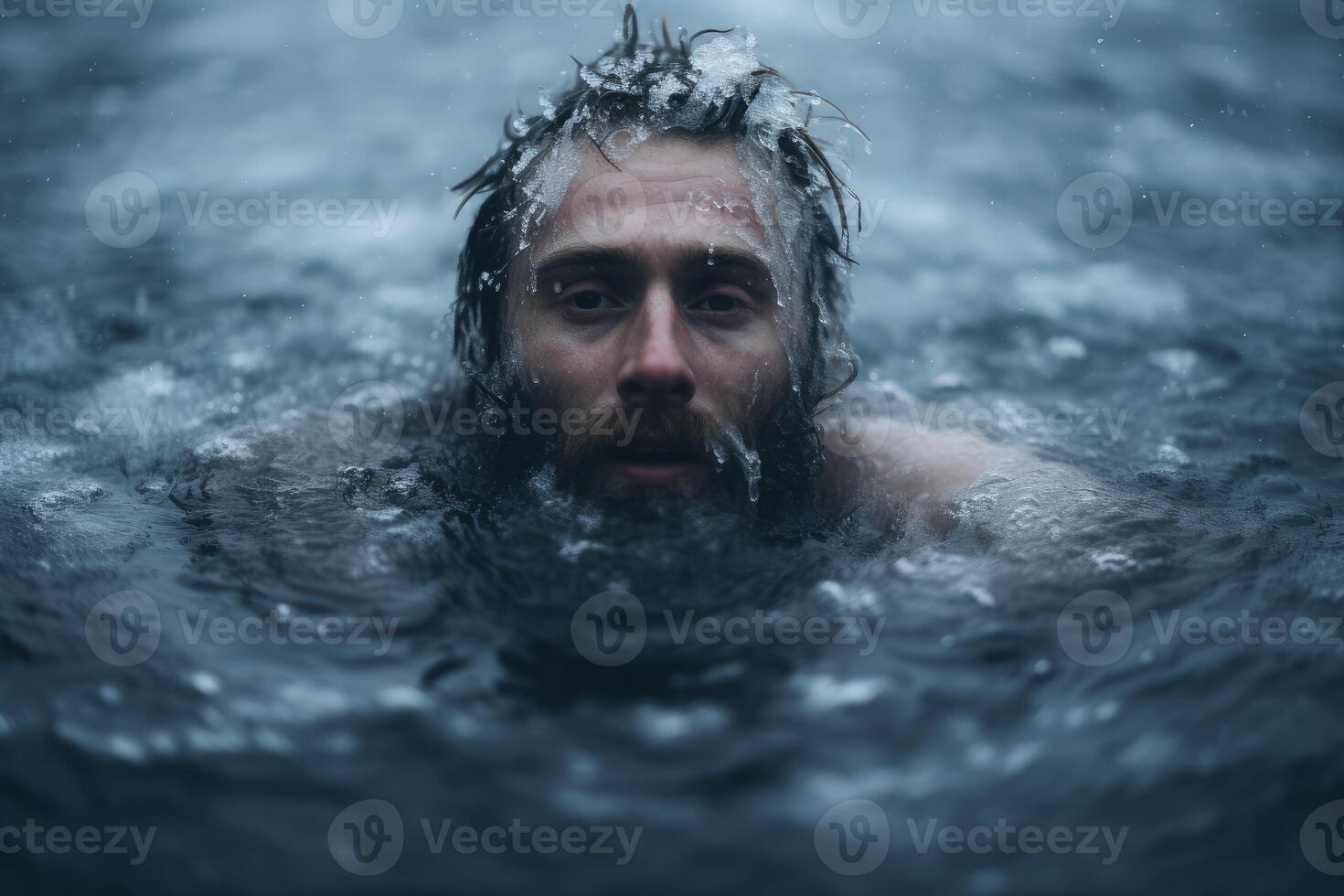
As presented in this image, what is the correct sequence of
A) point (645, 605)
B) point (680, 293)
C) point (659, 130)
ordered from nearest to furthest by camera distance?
1. point (645, 605)
2. point (680, 293)
3. point (659, 130)

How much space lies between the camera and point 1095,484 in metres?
3.34

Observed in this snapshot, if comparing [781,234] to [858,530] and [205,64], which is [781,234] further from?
[205,64]

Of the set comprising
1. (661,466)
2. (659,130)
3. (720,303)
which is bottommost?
(661,466)

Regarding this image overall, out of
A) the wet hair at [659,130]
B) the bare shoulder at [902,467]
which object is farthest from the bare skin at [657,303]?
the bare shoulder at [902,467]

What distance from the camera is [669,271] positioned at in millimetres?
2836

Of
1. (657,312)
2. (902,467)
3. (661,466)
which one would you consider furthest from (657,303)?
(902,467)

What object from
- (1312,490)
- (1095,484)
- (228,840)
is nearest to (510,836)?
(228,840)

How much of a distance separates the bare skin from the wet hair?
148 mm

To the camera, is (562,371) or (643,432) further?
(562,371)

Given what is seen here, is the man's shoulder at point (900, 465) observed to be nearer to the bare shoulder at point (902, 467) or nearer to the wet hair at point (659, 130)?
the bare shoulder at point (902, 467)

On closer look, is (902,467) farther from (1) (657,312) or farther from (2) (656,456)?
(1) (657,312)

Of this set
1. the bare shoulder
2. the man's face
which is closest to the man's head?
the man's face

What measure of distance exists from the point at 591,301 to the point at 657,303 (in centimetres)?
25

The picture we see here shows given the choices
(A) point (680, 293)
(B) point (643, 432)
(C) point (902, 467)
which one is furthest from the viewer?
(C) point (902, 467)
